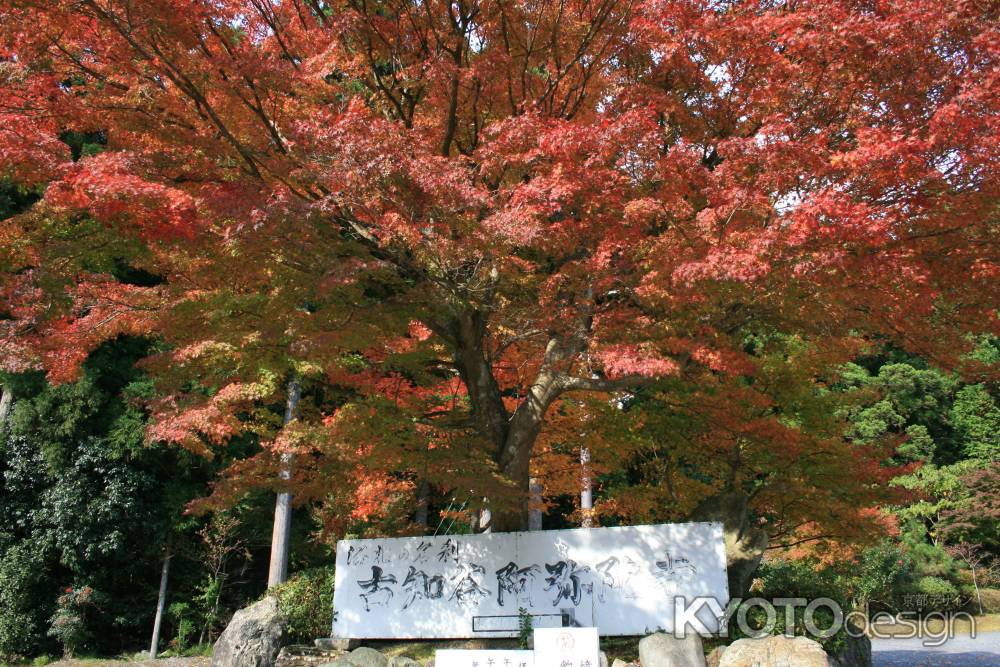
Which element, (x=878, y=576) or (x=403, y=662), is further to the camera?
(x=878, y=576)

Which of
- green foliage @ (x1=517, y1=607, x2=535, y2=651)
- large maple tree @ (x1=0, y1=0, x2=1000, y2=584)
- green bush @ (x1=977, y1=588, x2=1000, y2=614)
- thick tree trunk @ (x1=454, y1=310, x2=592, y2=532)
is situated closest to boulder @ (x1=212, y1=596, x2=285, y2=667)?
large maple tree @ (x1=0, y1=0, x2=1000, y2=584)

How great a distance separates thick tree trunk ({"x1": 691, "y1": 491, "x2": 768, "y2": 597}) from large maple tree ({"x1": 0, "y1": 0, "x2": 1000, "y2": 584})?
47.6 inches

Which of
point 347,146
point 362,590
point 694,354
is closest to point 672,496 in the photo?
point 694,354

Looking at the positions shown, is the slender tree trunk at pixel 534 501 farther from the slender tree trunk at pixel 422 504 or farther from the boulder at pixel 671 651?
the slender tree trunk at pixel 422 504

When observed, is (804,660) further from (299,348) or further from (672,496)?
(299,348)

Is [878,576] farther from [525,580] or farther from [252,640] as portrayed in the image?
[252,640]

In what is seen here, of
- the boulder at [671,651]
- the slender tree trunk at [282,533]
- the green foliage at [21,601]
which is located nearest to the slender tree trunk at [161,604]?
the green foliage at [21,601]

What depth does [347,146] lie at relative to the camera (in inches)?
262

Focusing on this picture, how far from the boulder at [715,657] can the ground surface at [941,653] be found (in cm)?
624

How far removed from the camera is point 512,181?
8430 millimetres

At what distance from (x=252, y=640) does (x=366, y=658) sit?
2207 millimetres

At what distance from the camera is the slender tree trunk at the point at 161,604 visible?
1423cm

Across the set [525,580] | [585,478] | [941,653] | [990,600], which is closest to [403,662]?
[525,580]

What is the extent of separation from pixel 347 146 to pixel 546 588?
18.8 ft
